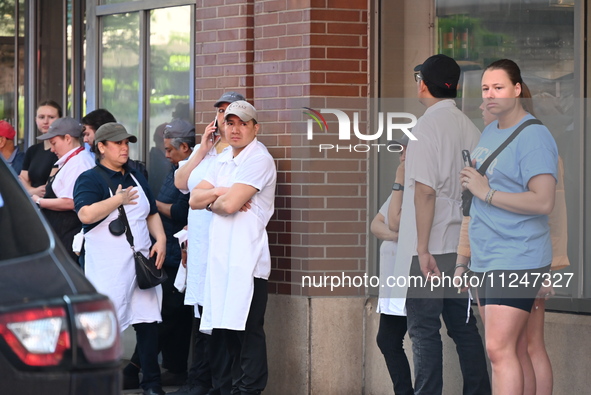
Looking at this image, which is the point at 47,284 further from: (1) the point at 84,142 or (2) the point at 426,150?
(1) the point at 84,142

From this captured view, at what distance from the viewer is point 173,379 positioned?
29.1 feet

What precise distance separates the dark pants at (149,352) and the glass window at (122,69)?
2.67 meters

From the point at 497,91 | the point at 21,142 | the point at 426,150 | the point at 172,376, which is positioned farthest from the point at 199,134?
the point at 21,142

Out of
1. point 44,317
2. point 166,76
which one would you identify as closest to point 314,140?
point 166,76

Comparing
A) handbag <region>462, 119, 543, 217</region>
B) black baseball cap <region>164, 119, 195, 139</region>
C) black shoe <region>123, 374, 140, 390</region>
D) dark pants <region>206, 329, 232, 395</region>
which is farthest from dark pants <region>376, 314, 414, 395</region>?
black baseball cap <region>164, 119, 195, 139</region>

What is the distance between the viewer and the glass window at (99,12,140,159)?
10320 millimetres

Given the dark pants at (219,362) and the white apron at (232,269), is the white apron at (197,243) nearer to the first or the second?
the dark pants at (219,362)

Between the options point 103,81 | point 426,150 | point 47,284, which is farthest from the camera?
point 103,81

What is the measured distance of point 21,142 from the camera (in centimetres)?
1254

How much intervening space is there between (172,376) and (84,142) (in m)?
2.26

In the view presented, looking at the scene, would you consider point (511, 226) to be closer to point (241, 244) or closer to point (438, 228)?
point (438, 228)

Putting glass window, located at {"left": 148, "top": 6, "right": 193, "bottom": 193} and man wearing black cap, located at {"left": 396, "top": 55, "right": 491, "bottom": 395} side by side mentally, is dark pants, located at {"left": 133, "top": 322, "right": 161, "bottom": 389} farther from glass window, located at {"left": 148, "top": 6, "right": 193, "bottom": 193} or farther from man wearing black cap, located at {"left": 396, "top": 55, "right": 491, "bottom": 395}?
man wearing black cap, located at {"left": 396, "top": 55, "right": 491, "bottom": 395}

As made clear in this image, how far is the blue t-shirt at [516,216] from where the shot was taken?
5699 millimetres

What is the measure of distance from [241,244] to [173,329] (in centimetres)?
178
